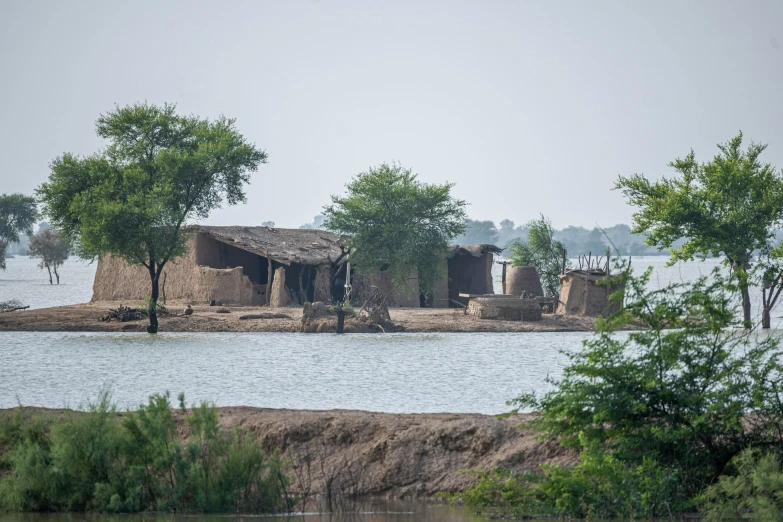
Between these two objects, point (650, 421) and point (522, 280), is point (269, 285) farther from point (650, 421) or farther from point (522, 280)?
point (650, 421)

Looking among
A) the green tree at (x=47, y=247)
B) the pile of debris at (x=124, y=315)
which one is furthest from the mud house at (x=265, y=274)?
the green tree at (x=47, y=247)

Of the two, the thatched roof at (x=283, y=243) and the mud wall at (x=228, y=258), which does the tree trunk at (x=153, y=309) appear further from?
the thatched roof at (x=283, y=243)

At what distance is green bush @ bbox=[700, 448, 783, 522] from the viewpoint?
9.41m

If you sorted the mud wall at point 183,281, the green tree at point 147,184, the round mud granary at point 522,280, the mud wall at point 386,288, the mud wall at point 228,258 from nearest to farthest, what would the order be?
the green tree at point 147,184, the mud wall at point 183,281, the mud wall at point 228,258, the mud wall at point 386,288, the round mud granary at point 522,280

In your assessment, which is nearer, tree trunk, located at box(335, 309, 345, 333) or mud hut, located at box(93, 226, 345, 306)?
tree trunk, located at box(335, 309, 345, 333)

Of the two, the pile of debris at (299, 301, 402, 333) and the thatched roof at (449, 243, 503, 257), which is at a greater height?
the thatched roof at (449, 243, 503, 257)

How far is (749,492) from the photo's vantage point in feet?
32.0

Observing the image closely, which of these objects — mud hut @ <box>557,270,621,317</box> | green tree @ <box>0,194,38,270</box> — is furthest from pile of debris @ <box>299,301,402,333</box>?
green tree @ <box>0,194,38,270</box>

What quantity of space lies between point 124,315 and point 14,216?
53.6 m

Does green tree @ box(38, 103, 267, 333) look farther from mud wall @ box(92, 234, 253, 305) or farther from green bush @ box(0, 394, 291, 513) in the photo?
green bush @ box(0, 394, 291, 513)

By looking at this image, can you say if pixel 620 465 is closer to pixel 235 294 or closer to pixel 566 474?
pixel 566 474

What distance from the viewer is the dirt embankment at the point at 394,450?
11.2 metres

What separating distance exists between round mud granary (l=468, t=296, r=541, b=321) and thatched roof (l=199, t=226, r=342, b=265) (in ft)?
21.2

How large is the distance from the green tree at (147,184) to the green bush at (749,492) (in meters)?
22.1
